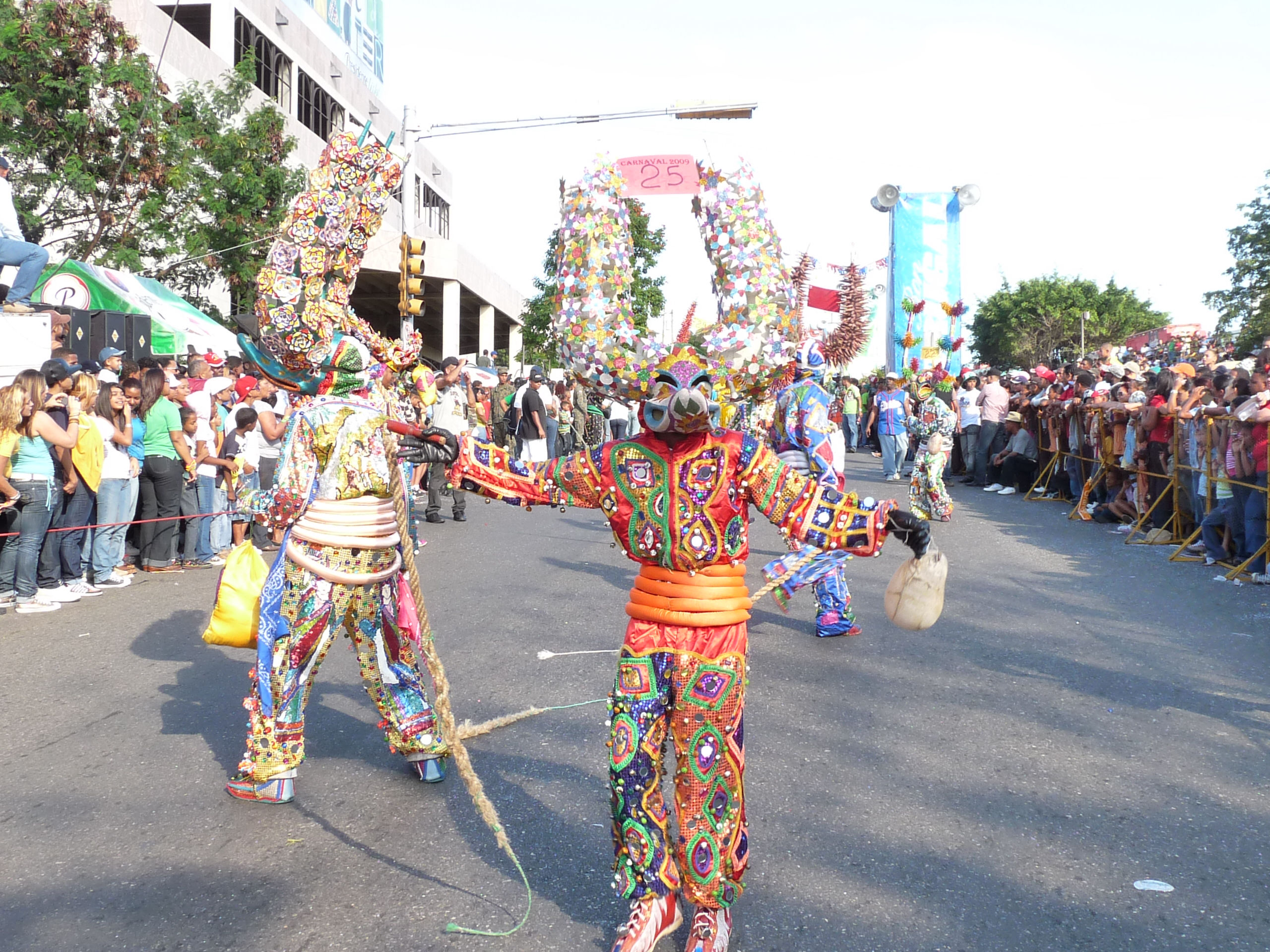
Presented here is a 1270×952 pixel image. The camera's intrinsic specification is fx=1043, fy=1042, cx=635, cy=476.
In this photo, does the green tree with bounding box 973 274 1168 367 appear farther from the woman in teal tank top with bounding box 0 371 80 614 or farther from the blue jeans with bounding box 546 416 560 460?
the woman in teal tank top with bounding box 0 371 80 614

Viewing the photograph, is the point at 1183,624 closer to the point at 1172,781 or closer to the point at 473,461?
the point at 1172,781

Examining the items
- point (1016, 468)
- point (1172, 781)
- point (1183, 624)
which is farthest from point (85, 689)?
point (1016, 468)

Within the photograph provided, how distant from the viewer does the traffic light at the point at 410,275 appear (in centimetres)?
510

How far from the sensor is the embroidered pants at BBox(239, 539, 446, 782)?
414 cm

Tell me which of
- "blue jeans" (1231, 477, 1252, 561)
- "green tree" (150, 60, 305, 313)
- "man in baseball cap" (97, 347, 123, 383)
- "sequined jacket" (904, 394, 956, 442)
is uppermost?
"green tree" (150, 60, 305, 313)

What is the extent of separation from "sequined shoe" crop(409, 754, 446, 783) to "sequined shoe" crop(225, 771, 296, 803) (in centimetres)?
51

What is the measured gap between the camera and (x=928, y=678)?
6156 mm

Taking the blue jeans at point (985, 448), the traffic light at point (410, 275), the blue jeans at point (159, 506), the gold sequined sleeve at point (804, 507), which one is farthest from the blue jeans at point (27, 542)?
the blue jeans at point (985, 448)

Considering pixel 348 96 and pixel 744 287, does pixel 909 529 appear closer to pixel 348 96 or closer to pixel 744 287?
pixel 744 287

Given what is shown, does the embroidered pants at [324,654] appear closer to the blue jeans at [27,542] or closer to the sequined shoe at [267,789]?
the sequined shoe at [267,789]

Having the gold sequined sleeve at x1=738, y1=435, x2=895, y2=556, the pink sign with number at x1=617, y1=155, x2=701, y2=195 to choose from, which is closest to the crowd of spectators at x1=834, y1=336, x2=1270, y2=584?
the pink sign with number at x1=617, y1=155, x2=701, y2=195

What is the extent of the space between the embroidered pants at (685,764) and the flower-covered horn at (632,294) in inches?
32.5

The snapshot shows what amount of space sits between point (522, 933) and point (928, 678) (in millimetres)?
3561

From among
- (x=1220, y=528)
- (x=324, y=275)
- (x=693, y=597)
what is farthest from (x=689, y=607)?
(x=1220, y=528)
